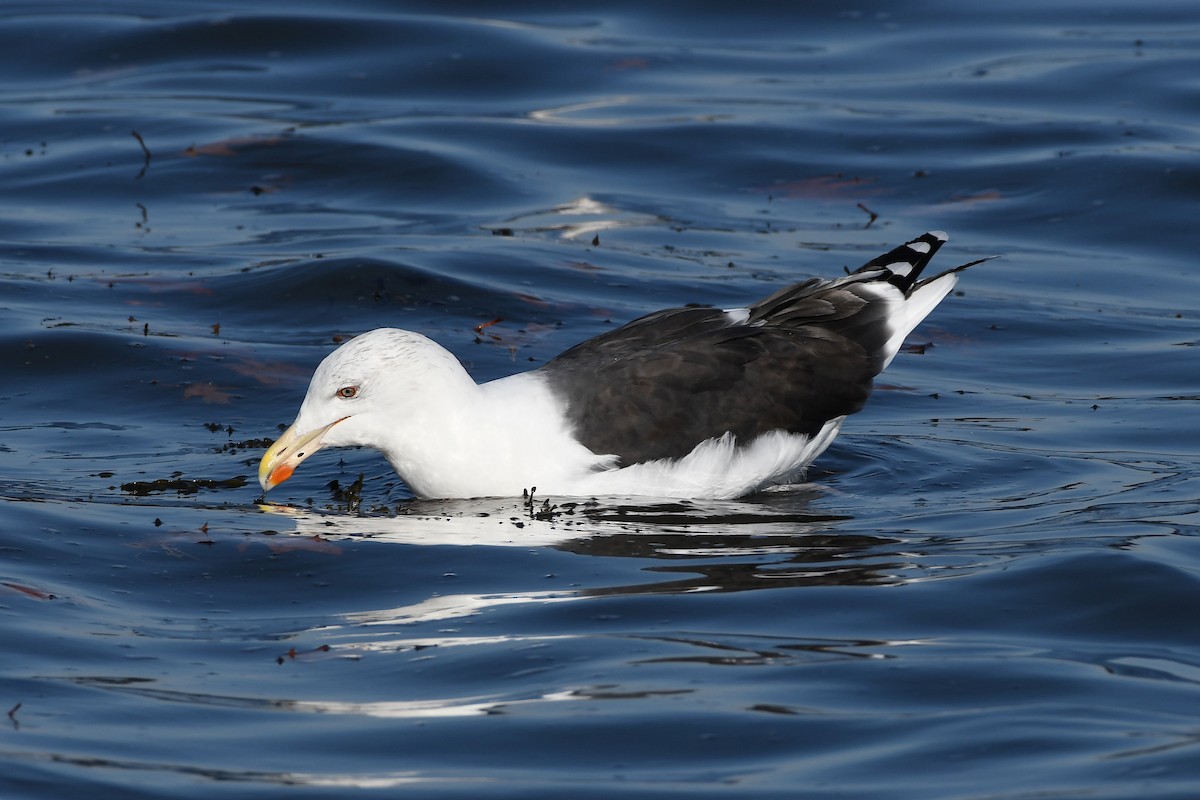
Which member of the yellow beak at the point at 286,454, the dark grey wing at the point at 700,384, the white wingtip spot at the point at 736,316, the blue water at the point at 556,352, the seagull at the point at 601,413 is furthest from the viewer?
the white wingtip spot at the point at 736,316

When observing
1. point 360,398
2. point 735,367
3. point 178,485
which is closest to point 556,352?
point 735,367

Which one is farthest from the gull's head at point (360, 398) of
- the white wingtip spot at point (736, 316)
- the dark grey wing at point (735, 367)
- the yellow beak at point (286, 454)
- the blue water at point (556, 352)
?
the white wingtip spot at point (736, 316)

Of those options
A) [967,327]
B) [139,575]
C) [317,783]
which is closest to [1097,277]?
[967,327]

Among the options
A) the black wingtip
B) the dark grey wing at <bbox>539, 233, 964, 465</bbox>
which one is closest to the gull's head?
the dark grey wing at <bbox>539, 233, 964, 465</bbox>

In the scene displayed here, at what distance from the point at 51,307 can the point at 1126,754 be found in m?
8.53

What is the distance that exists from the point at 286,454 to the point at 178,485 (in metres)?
0.71

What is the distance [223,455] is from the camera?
947 centimetres

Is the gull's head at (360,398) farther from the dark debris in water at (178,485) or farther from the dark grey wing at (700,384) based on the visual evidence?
the dark grey wing at (700,384)

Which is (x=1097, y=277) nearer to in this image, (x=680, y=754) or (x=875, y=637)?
(x=875, y=637)

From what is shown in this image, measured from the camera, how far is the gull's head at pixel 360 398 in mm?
8453

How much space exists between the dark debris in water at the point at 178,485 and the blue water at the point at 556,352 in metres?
0.02

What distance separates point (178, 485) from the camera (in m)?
8.81

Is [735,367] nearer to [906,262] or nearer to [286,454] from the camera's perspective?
[906,262]

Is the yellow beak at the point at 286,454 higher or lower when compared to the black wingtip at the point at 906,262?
lower
